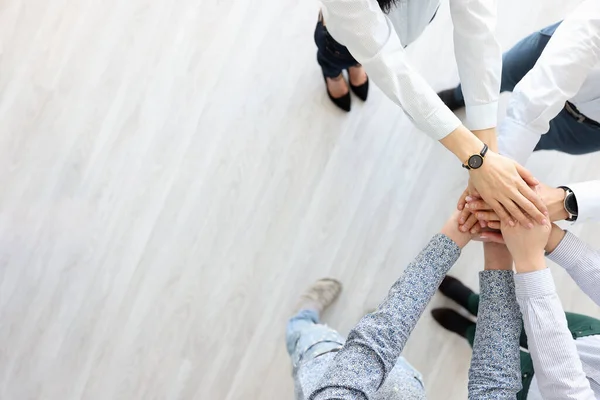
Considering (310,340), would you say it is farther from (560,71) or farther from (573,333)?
(560,71)

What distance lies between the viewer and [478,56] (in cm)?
90

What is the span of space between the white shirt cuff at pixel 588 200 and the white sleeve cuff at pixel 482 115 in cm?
24

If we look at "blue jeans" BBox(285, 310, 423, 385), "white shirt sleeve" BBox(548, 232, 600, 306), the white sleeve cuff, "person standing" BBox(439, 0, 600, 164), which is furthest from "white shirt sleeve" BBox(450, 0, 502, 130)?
"blue jeans" BBox(285, 310, 423, 385)

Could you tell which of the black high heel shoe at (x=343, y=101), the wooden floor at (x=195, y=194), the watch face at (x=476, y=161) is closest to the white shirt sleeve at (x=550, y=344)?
the watch face at (x=476, y=161)

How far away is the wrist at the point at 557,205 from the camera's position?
1.01m

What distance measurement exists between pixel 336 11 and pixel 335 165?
2.64 ft

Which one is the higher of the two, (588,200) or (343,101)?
(343,101)

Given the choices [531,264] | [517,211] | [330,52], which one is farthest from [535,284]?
[330,52]

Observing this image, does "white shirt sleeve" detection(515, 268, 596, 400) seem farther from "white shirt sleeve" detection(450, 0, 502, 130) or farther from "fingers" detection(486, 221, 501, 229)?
"white shirt sleeve" detection(450, 0, 502, 130)

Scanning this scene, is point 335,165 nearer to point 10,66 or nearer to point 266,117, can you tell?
point 266,117

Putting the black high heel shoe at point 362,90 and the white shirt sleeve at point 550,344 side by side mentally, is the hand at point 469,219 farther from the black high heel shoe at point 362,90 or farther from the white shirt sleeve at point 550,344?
the black high heel shoe at point 362,90

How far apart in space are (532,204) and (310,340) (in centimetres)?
66

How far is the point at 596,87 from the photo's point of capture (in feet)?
3.35

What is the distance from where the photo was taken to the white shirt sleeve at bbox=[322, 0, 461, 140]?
0.80 m
